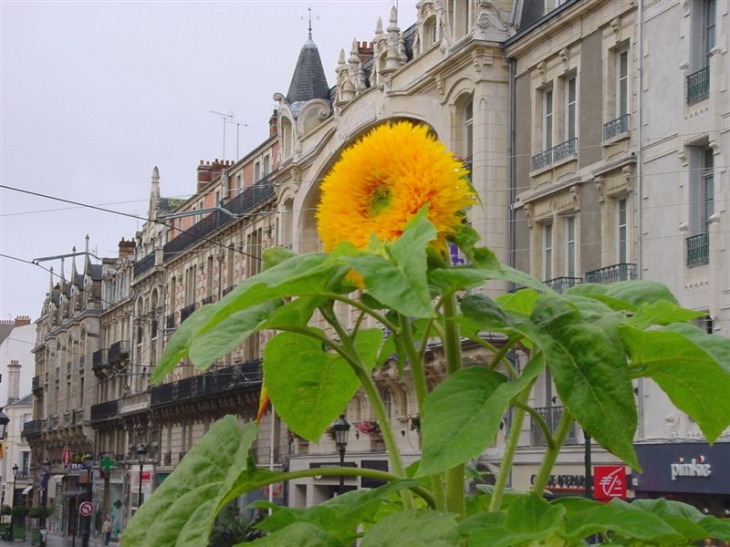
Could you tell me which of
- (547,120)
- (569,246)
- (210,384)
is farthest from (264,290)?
(210,384)

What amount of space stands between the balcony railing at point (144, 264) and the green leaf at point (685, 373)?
191 feet

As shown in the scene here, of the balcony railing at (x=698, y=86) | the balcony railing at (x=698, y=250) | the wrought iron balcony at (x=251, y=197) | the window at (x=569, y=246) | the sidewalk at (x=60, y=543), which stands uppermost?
the wrought iron balcony at (x=251, y=197)

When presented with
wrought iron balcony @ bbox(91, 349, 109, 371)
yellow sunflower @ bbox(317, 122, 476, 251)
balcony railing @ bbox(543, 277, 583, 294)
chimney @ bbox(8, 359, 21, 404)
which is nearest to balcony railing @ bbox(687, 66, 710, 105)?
balcony railing @ bbox(543, 277, 583, 294)

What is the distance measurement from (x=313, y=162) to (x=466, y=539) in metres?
36.7

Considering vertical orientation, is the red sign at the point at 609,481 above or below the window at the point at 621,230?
below

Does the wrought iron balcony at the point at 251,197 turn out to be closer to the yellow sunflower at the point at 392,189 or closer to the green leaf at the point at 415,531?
the yellow sunflower at the point at 392,189

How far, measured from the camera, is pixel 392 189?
2.57 metres

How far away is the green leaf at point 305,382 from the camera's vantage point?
3117mm

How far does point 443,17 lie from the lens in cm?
3103

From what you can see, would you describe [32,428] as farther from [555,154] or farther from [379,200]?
[379,200]

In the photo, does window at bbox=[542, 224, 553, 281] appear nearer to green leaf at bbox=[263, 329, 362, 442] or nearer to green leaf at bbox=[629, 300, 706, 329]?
green leaf at bbox=[263, 329, 362, 442]

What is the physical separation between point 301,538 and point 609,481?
21.0m

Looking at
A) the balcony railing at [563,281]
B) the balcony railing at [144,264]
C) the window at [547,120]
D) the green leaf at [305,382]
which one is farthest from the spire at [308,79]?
the green leaf at [305,382]

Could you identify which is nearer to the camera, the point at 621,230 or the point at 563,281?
the point at 621,230
